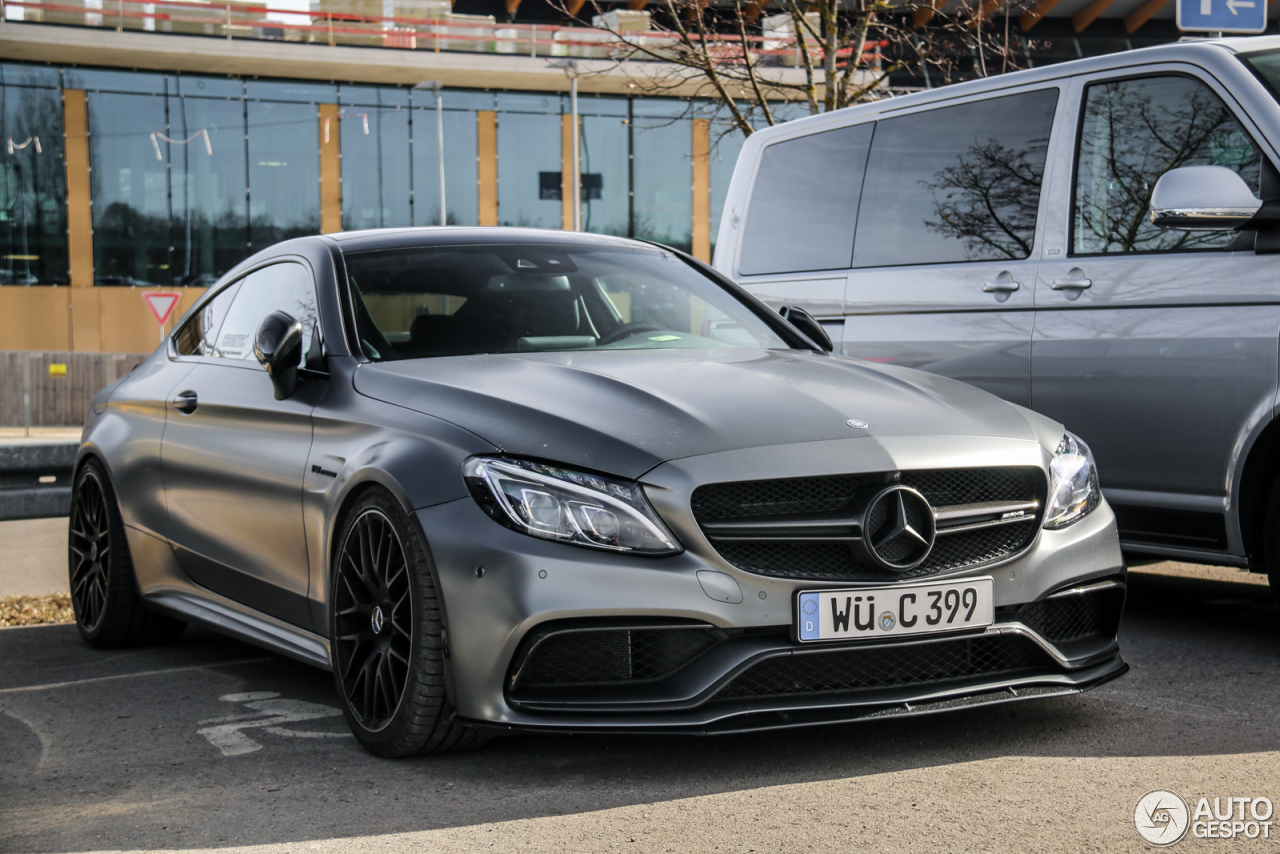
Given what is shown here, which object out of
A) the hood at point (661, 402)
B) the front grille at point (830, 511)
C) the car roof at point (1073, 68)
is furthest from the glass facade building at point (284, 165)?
the front grille at point (830, 511)

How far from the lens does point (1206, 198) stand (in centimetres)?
491

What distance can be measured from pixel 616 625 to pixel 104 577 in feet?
10.8

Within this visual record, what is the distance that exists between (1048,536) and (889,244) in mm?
2856

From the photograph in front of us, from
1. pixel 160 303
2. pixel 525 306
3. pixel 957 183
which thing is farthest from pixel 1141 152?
pixel 160 303

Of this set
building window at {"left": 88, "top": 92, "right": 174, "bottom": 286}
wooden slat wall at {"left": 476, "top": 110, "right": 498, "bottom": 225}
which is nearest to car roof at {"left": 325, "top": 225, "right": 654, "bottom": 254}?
building window at {"left": 88, "top": 92, "right": 174, "bottom": 286}

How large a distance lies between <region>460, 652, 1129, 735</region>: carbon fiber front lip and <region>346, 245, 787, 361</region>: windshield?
4.68 feet

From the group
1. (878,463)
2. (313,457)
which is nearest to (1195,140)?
(878,463)

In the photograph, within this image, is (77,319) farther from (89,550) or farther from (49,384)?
(89,550)

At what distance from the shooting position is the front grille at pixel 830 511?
11.7 ft

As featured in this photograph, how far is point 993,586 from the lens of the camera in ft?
12.3

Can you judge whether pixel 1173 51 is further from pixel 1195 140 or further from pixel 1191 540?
pixel 1191 540

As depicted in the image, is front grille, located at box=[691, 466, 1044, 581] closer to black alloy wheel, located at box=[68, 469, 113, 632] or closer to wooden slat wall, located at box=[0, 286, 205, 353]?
black alloy wheel, located at box=[68, 469, 113, 632]

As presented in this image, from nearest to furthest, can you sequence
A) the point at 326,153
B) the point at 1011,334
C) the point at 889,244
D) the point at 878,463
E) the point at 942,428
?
the point at 878,463, the point at 942,428, the point at 1011,334, the point at 889,244, the point at 326,153

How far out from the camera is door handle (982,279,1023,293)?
5895mm
